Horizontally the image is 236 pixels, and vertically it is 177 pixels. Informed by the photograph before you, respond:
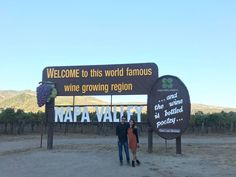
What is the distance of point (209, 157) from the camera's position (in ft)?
67.2

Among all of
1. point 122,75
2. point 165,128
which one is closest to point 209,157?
point 165,128

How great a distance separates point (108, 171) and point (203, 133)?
37989 mm

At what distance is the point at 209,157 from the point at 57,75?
961 cm

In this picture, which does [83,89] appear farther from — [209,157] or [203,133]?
[203,133]

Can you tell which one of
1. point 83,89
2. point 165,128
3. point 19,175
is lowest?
point 19,175

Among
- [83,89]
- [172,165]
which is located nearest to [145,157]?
[172,165]

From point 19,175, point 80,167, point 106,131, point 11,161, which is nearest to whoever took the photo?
point 19,175

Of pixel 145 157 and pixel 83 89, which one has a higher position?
pixel 83 89

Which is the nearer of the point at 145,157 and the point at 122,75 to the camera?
the point at 145,157

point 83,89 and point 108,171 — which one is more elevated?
point 83,89

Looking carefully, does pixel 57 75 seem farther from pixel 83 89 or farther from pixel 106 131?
pixel 106 131

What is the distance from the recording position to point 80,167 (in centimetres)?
1590

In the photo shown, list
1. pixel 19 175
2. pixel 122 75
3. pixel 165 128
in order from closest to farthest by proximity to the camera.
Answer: pixel 19 175 → pixel 165 128 → pixel 122 75

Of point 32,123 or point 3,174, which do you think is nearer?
point 3,174
